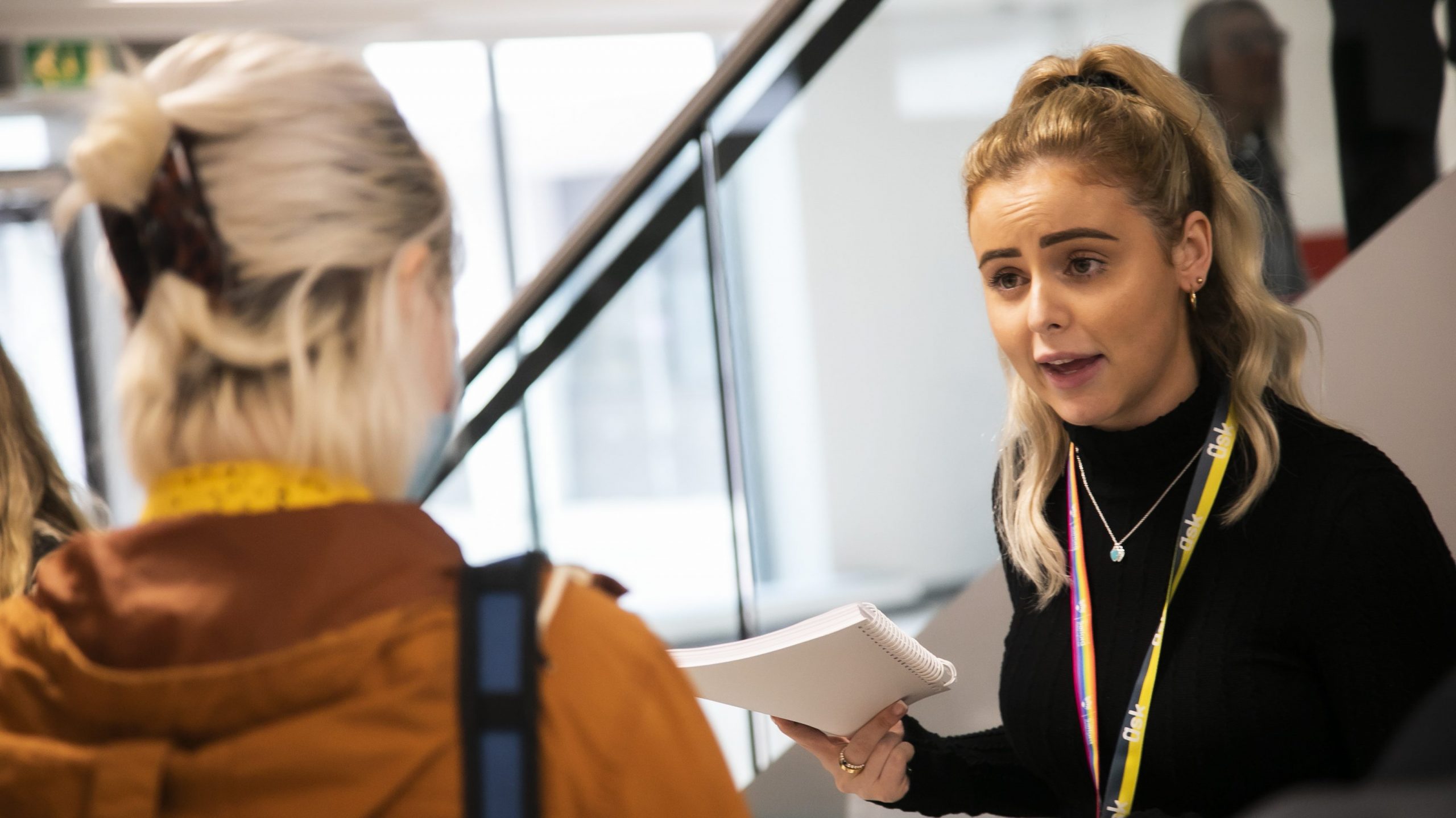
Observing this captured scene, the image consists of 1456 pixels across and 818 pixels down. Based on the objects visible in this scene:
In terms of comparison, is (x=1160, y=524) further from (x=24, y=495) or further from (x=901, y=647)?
(x=24, y=495)

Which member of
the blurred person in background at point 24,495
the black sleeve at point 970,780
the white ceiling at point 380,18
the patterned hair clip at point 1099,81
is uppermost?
the white ceiling at point 380,18

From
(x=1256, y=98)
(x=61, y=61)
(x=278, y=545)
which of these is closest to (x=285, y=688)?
(x=278, y=545)

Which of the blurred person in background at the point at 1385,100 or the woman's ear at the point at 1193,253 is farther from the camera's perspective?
the blurred person in background at the point at 1385,100

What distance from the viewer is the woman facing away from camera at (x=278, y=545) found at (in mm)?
786

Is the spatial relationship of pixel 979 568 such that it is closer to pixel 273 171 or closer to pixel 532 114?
pixel 273 171

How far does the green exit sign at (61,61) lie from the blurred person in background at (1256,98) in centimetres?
512

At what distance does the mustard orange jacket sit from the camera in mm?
781

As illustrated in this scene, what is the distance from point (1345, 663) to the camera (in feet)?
4.25

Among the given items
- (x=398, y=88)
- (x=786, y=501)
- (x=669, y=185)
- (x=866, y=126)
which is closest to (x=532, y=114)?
(x=398, y=88)

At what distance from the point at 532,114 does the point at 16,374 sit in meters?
6.39

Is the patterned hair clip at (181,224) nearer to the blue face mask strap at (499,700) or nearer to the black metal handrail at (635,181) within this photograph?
the blue face mask strap at (499,700)

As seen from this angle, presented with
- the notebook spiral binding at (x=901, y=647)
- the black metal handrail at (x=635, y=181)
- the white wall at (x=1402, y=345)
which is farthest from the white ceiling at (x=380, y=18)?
the notebook spiral binding at (x=901, y=647)

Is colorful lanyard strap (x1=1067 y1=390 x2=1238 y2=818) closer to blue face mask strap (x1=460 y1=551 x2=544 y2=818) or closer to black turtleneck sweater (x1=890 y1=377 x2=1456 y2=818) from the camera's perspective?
black turtleneck sweater (x1=890 y1=377 x2=1456 y2=818)

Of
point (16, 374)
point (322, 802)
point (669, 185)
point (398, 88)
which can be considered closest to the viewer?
point (322, 802)
